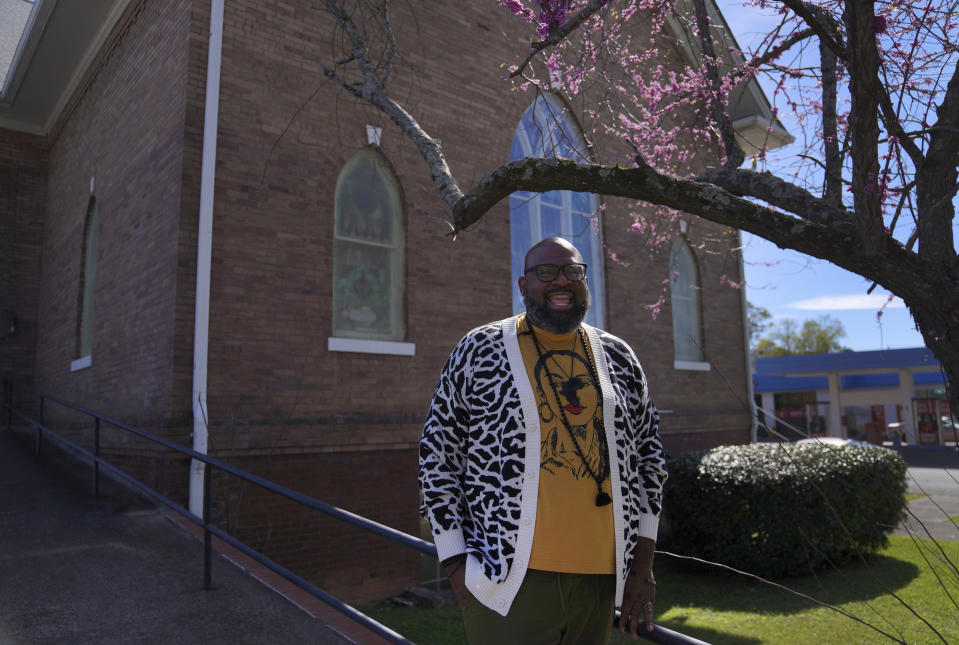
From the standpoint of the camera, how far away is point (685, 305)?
13.5 m

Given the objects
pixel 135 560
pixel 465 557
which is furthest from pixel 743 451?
pixel 465 557

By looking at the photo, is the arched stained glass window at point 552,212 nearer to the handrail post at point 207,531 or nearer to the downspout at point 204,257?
the downspout at point 204,257

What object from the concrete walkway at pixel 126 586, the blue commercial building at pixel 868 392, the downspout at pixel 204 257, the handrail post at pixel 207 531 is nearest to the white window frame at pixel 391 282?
the downspout at pixel 204 257

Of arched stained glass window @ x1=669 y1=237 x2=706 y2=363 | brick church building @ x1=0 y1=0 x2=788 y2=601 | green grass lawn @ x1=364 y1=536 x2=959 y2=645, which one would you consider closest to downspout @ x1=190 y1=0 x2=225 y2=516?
brick church building @ x1=0 y1=0 x2=788 y2=601

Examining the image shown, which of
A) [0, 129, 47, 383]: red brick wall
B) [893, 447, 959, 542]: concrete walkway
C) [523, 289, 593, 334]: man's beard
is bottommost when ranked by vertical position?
[893, 447, 959, 542]: concrete walkway

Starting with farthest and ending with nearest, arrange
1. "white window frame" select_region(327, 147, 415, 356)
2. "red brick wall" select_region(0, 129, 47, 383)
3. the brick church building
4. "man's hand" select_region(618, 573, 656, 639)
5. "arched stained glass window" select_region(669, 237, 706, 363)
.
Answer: "arched stained glass window" select_region(669, 237, 706, 363)
"red brick wall" select_region(0, 129, 47, 383)
"white window frame" select_region(327, 147, 415, 356)
the brick church building
"man's hand" select_region(618, 573, 656, 639)

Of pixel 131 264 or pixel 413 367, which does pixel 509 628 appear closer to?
pixel 413 367

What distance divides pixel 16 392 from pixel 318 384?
7961 mm

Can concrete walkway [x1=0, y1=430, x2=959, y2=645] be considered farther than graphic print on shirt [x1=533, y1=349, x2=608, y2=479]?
Yes

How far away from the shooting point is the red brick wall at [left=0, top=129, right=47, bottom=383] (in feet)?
40.8

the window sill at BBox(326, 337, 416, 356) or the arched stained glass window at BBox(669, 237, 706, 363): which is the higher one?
the arched stained glass window at BBox(669, 237, 706, 363)

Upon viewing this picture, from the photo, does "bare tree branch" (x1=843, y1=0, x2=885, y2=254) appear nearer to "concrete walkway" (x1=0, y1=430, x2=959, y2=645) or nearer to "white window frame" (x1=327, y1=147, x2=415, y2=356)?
"concrete walkway" (x1=0, y1=430, x2=959, y2=645)

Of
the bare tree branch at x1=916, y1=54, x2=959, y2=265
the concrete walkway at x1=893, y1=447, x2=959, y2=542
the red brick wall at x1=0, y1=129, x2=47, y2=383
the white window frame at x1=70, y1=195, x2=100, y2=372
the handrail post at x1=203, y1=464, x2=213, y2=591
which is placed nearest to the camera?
the bare tree branch at x1=916, y1=54, x2=959, y2=265

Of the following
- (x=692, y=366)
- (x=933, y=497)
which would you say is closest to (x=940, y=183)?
(x=692, y=366)
